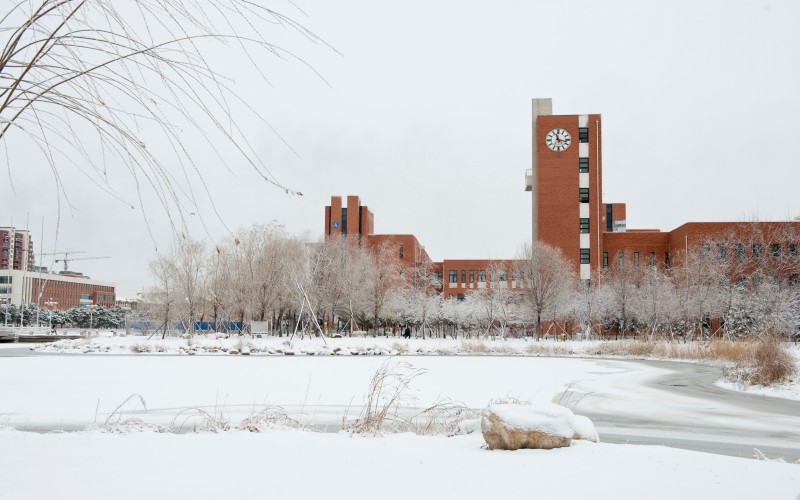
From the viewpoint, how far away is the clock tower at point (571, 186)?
2719 inches

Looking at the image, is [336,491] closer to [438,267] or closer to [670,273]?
[670,273]

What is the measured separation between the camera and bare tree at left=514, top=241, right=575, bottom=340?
57438mm

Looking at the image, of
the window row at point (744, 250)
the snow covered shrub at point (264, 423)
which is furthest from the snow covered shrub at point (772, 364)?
the window row at point (744, 250)

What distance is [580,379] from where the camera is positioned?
20.3 metres

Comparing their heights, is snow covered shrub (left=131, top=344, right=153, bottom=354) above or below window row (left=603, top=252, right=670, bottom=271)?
below

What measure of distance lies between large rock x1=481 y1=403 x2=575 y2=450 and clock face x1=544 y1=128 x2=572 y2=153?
6730cm

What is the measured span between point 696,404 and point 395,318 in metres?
55.7

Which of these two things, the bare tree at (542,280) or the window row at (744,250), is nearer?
the bare tree at (542,280)

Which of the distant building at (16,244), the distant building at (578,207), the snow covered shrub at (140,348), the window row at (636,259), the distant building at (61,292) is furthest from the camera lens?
the distant building at (61,292)

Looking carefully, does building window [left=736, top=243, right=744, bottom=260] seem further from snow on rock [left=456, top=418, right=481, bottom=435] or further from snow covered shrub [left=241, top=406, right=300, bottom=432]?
snow covered shrub [left=241, top=406, right=300, bottom=432]

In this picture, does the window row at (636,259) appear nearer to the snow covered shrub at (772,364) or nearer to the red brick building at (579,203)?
the red brick building at (579,203)

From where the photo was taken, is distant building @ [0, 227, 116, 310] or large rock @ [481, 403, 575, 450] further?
distant building @ [0, 227, 116, 310]

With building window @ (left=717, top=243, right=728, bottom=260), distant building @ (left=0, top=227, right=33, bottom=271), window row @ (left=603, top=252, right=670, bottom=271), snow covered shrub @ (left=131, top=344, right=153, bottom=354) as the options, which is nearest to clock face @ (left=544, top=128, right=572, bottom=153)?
window row @ (left=603, top=252, right=670, bottom=271)

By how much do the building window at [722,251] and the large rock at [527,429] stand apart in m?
60.4
